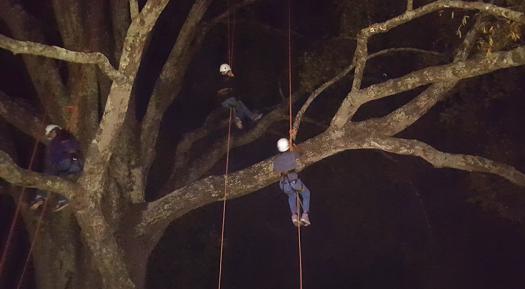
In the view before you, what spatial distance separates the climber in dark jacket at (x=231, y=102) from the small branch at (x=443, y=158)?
114 inches

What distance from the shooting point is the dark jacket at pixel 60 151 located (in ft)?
27.0

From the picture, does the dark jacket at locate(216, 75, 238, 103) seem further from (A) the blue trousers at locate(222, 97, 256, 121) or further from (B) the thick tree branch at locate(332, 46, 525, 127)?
(B) the thick tree branch at locate(332, 46, 525, 127)

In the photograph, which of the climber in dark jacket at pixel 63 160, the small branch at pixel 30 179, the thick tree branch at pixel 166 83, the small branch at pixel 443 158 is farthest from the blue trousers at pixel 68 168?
the small branch at pixel 443 158

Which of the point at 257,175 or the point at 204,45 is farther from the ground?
the point at 204,45

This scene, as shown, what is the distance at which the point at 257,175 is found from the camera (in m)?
8.66

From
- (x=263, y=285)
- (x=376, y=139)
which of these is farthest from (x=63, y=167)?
(x=263, y=285)

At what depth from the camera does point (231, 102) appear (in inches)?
419

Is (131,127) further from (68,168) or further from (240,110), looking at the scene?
(240,110)

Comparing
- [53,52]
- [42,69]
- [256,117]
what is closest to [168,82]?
[256,117]

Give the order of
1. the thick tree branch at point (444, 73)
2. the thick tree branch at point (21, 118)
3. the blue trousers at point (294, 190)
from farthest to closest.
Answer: the thick tree branch at point (21, 118) < the blue trousers at point (294, 190) < the thick tree branch at point (444, 73)

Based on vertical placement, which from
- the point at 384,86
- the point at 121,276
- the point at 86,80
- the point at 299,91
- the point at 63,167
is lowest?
the point at 121,276

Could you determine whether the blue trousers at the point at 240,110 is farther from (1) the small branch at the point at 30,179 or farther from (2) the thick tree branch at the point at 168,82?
(1) the small branch at the point at 30,179

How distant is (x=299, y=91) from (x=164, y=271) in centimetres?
482

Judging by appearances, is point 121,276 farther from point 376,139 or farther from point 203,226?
point 203,226
